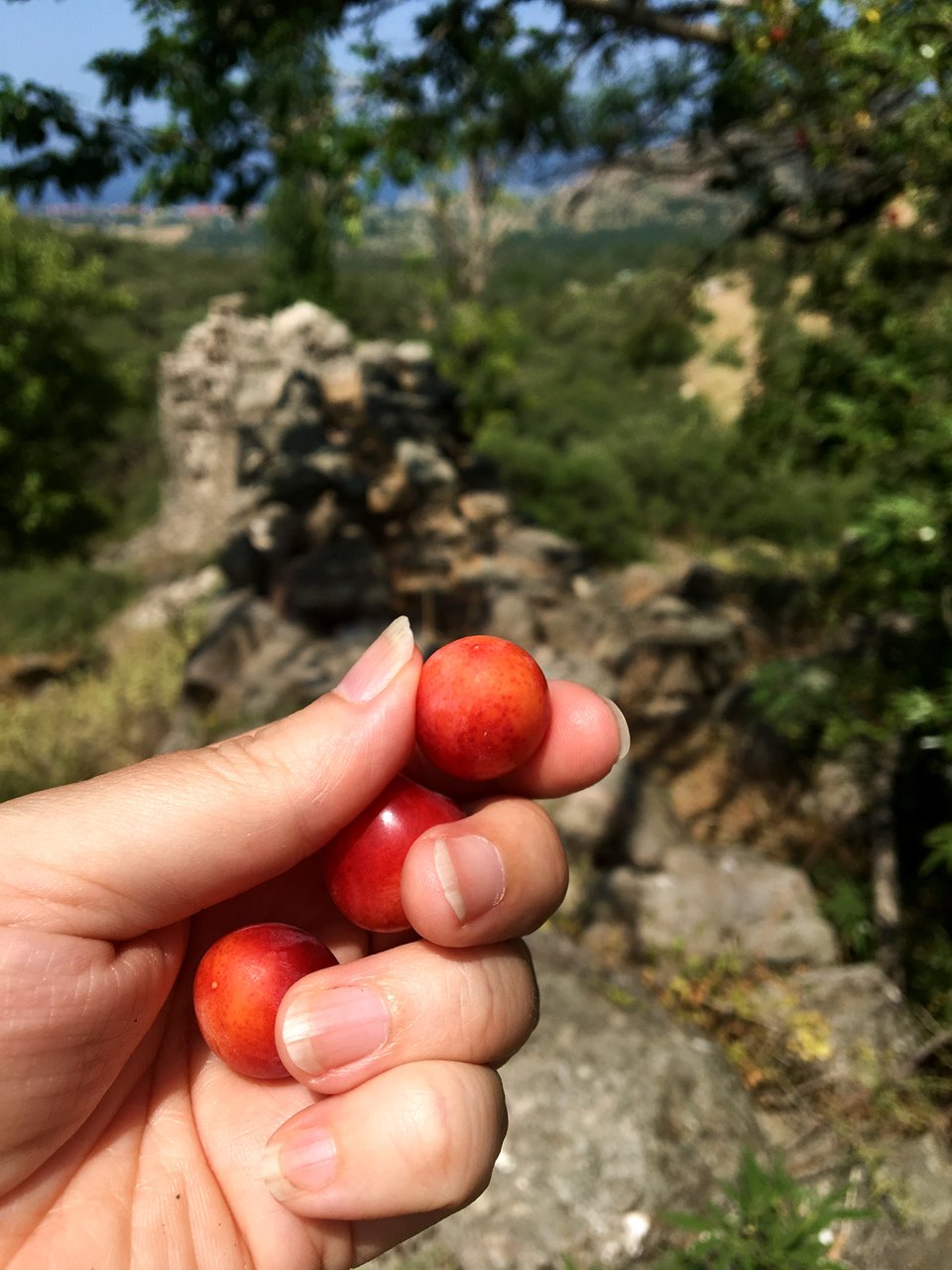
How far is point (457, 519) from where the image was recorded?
1280 cm

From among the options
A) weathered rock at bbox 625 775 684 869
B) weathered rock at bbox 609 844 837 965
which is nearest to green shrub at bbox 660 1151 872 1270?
weathered rock at bbox 609 844 837 965

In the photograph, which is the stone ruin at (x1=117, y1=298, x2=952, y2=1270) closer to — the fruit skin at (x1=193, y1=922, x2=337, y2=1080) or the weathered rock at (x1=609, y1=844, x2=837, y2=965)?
the weathered rock at (x1=609, y1=844, x2=837, y2=965)

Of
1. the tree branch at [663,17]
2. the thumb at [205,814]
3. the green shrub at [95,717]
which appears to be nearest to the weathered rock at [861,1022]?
the thumb at [205,814]

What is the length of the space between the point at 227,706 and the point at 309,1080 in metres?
6.59

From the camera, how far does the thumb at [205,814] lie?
5.33ft

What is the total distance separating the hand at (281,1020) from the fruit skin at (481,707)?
103 mm

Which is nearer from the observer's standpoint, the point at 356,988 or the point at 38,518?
the point at 356,988

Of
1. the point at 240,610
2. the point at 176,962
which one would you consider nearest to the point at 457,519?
the point at 240,610

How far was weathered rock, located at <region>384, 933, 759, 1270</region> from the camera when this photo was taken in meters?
3.30

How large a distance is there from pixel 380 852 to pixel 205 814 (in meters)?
0.38

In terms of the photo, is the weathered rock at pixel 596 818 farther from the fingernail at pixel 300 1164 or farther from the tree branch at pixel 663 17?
the tree branch at pixel 663 17

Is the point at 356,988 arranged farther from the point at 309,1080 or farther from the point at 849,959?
the point at 849,959

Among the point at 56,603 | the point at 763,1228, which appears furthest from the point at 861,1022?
the point at 56,603

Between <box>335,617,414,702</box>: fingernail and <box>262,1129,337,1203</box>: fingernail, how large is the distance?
890mm
